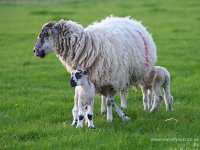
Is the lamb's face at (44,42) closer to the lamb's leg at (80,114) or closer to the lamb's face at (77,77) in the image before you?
the lamb's face at (77,77)

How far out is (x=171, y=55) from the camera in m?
17.5

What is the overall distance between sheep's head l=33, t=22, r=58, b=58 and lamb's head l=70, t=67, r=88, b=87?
82cm

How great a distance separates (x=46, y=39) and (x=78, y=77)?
1.10m

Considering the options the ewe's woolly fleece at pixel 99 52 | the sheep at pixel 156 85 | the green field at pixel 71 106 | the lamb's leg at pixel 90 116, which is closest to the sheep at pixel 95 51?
the ewe's woolly fleece at pixel 99 52

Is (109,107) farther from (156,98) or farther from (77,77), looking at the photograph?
(156,98)

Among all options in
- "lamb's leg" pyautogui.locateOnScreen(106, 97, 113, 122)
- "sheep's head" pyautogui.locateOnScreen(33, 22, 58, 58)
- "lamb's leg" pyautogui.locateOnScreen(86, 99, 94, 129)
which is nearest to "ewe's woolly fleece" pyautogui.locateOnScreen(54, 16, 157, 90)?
"sheep's head" pyautogui.locateOnScreen(33, 22, 58, 58)

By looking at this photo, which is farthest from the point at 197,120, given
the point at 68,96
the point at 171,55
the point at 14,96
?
the point at 171,55

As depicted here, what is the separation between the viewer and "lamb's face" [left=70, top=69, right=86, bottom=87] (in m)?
8.39

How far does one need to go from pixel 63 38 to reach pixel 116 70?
1.10m

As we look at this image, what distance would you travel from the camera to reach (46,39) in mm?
9094

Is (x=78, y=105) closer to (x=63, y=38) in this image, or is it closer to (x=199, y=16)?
(x=63, y=38)

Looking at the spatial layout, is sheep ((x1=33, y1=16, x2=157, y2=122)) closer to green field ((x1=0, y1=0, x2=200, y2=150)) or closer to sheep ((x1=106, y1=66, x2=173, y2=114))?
green field ((x1=0, y1=0, x2=200, y2=150))

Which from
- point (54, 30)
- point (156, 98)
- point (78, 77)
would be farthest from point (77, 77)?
point (156, 98)

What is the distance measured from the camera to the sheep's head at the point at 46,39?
903 cm
